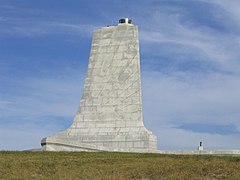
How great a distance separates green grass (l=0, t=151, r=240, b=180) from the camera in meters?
15.9

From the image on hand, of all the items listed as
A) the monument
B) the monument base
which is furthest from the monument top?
the monument base

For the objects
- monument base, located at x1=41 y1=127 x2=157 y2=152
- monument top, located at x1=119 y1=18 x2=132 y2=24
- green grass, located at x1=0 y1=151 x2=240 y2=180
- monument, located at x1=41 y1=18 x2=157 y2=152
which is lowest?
green grass, located at x1=0 y1=151 x2=240 y2=180

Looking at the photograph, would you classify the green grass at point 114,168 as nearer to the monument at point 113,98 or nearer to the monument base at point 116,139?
the monument base at point 116,139

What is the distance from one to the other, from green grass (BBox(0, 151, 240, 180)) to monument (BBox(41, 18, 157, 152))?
9833mm

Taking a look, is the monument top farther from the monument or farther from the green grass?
the green grass

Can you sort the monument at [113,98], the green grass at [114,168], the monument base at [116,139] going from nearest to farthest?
the green grass at [114,168] → the monument base at [116,139] → the monument at [113,98]

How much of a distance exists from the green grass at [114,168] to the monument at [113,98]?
9833mm

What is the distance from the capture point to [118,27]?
33125mm

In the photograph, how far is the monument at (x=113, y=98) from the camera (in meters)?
30.2

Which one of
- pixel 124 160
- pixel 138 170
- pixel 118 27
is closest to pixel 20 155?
pixel 124 160

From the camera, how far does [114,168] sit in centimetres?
1748

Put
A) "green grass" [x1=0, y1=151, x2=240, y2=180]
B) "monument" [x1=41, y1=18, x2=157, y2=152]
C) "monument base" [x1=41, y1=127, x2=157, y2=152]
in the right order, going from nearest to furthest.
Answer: "green grass" [x1=0, y1=151, x2=240, y2=180]
"monument base" [x1=41, y1=127, x2=157, y2=152]
"monument" [x1=41, y1=18, x2=157, y2=152]

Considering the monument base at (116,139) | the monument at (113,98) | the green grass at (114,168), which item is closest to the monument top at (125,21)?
the monument at (113,98)

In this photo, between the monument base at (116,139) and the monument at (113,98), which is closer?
the monument base at (116,139)
